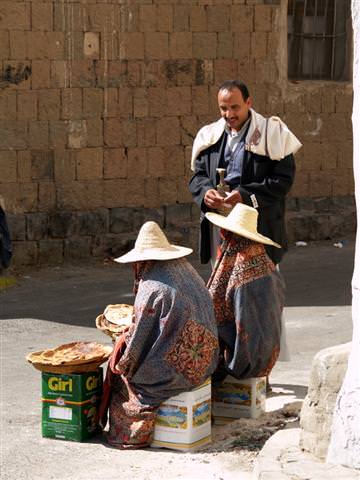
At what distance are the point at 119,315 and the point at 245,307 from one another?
2.57 ft

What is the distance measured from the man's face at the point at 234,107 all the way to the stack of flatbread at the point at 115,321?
1.41 metres

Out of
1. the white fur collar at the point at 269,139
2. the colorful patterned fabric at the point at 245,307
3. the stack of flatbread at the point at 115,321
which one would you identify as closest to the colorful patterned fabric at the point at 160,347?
the colorful patterned fabric at the point at 245,307

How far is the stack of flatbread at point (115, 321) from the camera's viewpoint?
7367 mm

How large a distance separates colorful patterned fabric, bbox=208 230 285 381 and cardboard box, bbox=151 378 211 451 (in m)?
0.37

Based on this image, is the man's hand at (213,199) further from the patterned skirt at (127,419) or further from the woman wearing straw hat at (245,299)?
the patterned skirt at (127,419)

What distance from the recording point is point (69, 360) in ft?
23.1

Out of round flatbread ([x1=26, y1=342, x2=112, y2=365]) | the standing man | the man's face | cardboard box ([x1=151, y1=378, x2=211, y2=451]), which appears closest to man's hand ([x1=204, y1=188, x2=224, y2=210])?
the standing man

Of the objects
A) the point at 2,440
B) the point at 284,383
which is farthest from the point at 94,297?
the point at 2,440

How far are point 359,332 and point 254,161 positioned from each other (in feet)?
9.05

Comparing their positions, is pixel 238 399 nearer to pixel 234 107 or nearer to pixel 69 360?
pixel 69 360

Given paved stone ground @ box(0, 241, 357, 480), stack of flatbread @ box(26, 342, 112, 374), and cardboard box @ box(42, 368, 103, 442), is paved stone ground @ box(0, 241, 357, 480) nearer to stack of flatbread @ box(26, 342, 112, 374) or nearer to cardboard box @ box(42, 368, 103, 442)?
cardboard box @ box(42, 368, 103, 442)

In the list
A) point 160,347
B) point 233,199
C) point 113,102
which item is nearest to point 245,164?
point 233,199

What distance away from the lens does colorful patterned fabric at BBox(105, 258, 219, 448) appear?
6.81 metres

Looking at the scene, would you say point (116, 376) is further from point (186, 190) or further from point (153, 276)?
point (186, 190)
